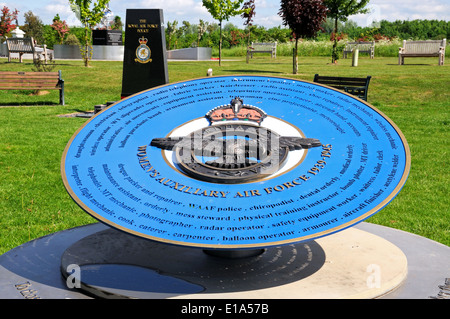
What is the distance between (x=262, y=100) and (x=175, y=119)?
707 mm

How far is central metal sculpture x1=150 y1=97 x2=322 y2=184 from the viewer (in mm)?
3363

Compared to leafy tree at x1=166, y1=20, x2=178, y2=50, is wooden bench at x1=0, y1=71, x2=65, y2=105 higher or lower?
lower

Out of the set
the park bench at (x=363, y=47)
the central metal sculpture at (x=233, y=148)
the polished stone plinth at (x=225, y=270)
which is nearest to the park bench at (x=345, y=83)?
the polished stone plinth at (x=225, y=270)

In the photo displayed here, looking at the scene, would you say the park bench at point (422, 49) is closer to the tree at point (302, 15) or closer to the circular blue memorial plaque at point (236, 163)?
the tree at point (302, 15)

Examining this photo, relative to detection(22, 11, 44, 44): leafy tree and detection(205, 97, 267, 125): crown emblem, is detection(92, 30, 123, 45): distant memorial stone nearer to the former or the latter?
detection(22, 11, 44, 44): leafy tree

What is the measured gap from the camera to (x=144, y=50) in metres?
11.2

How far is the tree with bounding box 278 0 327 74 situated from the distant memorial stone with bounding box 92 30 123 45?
505 inches

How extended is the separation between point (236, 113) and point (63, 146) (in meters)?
5.48

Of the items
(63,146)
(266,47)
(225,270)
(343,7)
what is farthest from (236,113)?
(343,7)

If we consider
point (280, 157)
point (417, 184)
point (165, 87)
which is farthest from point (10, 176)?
point (417, 184)
